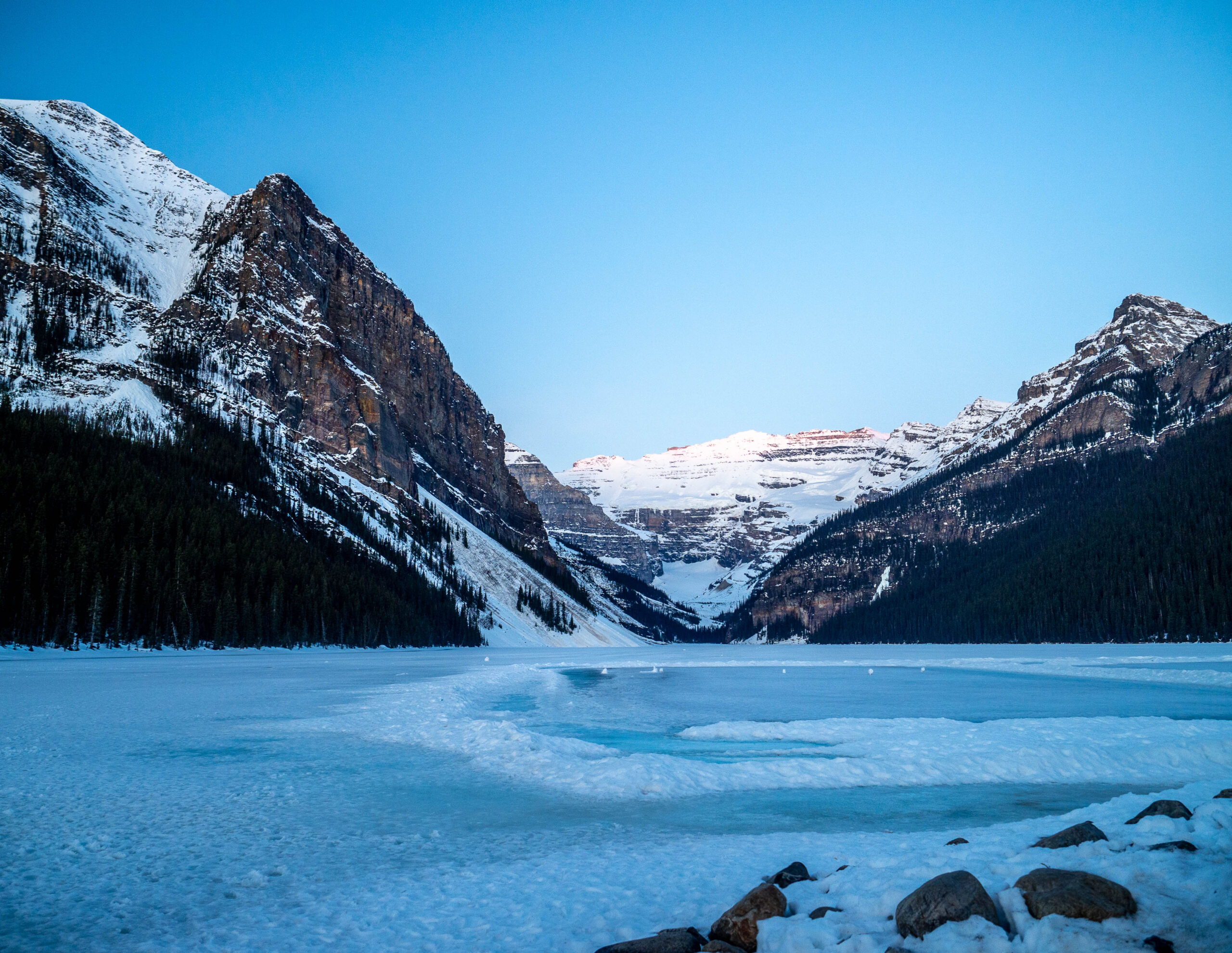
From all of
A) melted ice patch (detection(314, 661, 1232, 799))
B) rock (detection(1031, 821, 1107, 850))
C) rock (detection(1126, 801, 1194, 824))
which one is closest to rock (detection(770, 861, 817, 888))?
rock (detection(1031, 821, 1107, 850))

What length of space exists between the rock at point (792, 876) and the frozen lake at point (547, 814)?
207mm

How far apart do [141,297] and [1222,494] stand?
753ft

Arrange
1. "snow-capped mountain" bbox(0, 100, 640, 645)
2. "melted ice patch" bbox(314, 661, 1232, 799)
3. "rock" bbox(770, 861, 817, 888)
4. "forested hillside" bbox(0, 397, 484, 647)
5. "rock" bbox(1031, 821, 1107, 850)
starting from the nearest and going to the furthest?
"rock" bbox(770, 861, 817, 888), "rock" bbox(1031, 821, 1107, 850), "melted ice patch" bbox(314, 661, 1232, 799), "forested hillside" bbox(0, 397, 484, 647), "snow-capped mountain" bbox(0, 100, 640, 645)

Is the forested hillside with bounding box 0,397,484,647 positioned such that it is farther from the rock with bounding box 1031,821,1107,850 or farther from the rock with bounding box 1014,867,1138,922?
the rock with bounding box 1014,867,1138,922

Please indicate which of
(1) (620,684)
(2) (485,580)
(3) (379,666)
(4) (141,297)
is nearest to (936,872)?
(1) (620,684)

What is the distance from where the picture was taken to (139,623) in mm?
77500

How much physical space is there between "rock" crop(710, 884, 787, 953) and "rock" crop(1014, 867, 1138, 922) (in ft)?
7.36

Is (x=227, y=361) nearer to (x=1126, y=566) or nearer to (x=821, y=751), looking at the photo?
(x=821, y=751)

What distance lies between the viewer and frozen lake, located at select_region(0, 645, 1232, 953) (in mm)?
7816

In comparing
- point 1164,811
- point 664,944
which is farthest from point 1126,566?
point 664,944

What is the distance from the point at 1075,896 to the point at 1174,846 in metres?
2.35

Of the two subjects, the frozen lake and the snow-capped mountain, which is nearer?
the frozen lake

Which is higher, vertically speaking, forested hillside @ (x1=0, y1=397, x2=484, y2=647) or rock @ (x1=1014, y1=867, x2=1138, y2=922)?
forested hillside @ (x1=0, y1=397, x2=484, y2=647)

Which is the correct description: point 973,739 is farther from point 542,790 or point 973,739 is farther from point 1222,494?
point 1222,494
